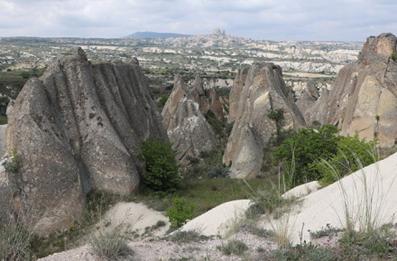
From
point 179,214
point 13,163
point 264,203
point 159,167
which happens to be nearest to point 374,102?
point 159,167

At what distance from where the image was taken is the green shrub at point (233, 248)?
7.17 m

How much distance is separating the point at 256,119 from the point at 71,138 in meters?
12.6

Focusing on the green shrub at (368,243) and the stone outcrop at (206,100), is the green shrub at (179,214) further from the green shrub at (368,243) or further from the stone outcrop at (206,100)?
the stone outcrop at (206,100)

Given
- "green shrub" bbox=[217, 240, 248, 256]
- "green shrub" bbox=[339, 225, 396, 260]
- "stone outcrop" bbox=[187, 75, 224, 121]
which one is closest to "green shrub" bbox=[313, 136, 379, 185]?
"green shrub" bbox=[217, 240, 248, 256]

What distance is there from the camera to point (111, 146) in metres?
18.5

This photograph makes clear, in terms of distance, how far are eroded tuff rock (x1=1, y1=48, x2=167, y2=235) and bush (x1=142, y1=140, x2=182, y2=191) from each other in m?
0.34

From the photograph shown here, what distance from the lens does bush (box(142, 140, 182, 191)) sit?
19.6 m

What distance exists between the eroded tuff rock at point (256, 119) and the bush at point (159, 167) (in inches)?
199

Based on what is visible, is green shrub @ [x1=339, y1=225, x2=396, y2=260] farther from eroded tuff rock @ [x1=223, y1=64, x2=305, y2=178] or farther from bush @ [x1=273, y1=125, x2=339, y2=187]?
eroded tuff rock @ [x1=223, y1=64, x2=305, y2=178]

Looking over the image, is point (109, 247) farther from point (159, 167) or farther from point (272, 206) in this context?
point (159, 167)

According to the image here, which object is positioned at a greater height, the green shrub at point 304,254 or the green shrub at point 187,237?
the green shrub at point 304,254

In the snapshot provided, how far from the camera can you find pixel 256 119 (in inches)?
1153

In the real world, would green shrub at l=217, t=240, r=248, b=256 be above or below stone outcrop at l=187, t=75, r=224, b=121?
above

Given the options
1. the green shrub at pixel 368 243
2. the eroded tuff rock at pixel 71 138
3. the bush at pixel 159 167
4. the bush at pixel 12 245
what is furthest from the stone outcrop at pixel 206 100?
the bush at pixel 12 245
